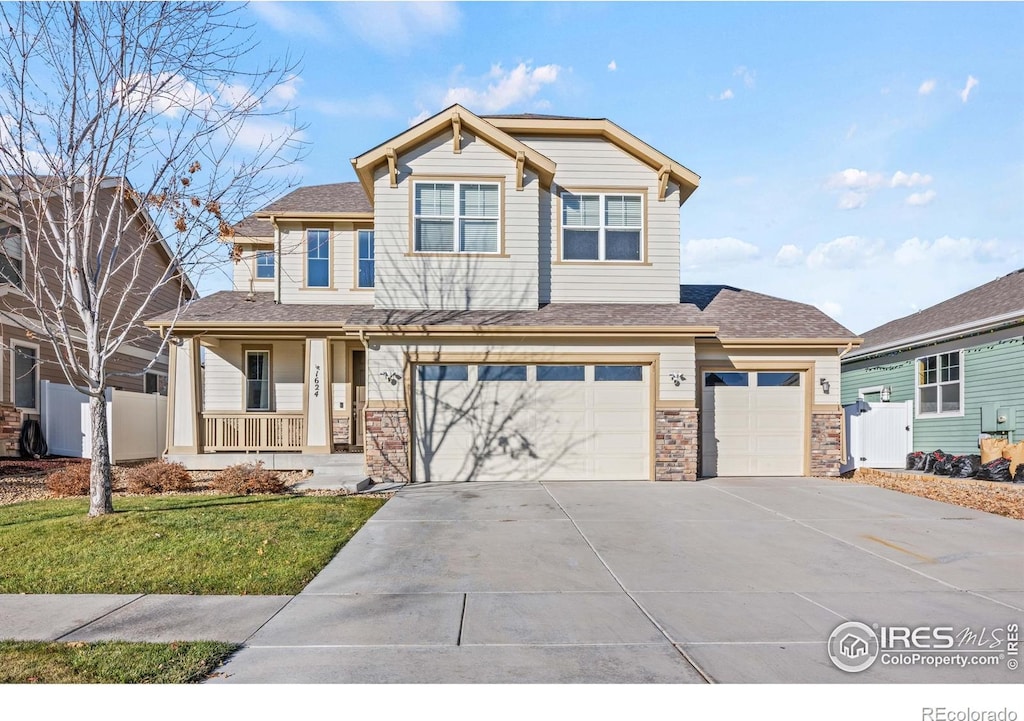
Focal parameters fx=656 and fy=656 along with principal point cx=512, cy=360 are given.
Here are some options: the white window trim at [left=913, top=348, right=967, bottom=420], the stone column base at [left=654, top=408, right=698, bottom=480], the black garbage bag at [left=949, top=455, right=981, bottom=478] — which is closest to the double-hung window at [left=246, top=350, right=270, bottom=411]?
the stone column base at [left=654, top=408, right=698, bottom=480]

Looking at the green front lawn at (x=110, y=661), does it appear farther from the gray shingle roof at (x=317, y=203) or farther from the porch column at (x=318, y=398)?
the gray shingle roof at (x=317, y=203)

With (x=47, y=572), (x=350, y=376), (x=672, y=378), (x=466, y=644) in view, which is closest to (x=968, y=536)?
(x=672, y=378)

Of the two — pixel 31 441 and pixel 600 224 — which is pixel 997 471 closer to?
pixel 600 224

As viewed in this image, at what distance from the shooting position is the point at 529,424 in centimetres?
1335

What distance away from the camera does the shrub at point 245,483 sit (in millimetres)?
11344

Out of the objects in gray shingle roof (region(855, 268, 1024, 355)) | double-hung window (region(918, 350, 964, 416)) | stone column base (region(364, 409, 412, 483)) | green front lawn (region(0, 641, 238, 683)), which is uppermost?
gray shingle roof (region(855, 268, 1024, 355))

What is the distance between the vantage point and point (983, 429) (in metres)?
15.2

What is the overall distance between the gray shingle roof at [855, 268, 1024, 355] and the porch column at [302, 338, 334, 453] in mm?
15113

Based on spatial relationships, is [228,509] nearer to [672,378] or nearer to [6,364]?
[672,378]

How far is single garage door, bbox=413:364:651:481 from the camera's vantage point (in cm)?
1330

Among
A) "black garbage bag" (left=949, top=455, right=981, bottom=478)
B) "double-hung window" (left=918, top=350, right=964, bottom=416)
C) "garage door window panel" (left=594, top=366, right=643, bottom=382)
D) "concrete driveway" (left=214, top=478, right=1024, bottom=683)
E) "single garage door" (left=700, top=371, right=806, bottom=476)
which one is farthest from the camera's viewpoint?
"double-hung window" (left=918, top=350, right=964, bottom=416)

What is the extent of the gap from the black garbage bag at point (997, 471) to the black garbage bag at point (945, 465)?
67 centimetres

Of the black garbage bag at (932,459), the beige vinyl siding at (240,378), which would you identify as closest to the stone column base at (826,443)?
the black garbage bag at (932,459)

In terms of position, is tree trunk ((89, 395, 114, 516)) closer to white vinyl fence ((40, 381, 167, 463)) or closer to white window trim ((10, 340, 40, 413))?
white vinyl fence ((40, 381, 167, 463))
